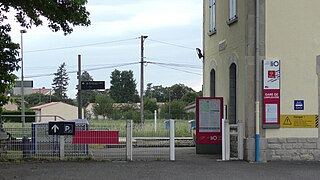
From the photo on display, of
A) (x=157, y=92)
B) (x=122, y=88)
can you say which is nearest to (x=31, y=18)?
(x=122, y=88)

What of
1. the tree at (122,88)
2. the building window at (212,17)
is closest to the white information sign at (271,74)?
the building window at (212,17)

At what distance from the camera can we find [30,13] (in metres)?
16.7

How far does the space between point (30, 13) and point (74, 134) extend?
403 centimetres

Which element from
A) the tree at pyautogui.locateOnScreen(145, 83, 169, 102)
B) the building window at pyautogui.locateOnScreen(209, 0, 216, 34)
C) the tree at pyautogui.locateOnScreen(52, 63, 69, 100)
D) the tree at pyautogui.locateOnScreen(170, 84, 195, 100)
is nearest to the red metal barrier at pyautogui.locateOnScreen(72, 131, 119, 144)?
the building window at pyautogui.locateOnScreen(209, 0, 216, 34)

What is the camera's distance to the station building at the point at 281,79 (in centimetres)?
1596

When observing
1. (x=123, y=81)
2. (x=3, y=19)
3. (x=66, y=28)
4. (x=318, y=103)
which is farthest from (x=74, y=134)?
(x=123, y=81)

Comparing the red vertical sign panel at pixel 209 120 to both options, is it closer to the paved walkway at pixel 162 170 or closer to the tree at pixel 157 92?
the paved walkway at pixel 162 170

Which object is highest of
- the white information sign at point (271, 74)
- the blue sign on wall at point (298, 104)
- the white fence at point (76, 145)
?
the white information sign at point (271, 74)

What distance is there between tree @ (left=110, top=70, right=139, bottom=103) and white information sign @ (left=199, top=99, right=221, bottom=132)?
245 feet

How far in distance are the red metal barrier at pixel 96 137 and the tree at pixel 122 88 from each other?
3018 inches

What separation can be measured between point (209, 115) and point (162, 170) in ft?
16.4

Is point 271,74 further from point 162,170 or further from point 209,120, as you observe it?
point 162,170

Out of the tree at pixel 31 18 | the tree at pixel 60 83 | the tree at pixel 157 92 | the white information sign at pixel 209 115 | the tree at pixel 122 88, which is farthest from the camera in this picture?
the tree at pixel 60 83

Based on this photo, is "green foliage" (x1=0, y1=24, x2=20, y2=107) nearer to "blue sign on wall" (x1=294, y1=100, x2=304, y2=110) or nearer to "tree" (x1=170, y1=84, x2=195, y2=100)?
"blue sign on wall" (x1=294, y1=100, x2=304, y2=110)
